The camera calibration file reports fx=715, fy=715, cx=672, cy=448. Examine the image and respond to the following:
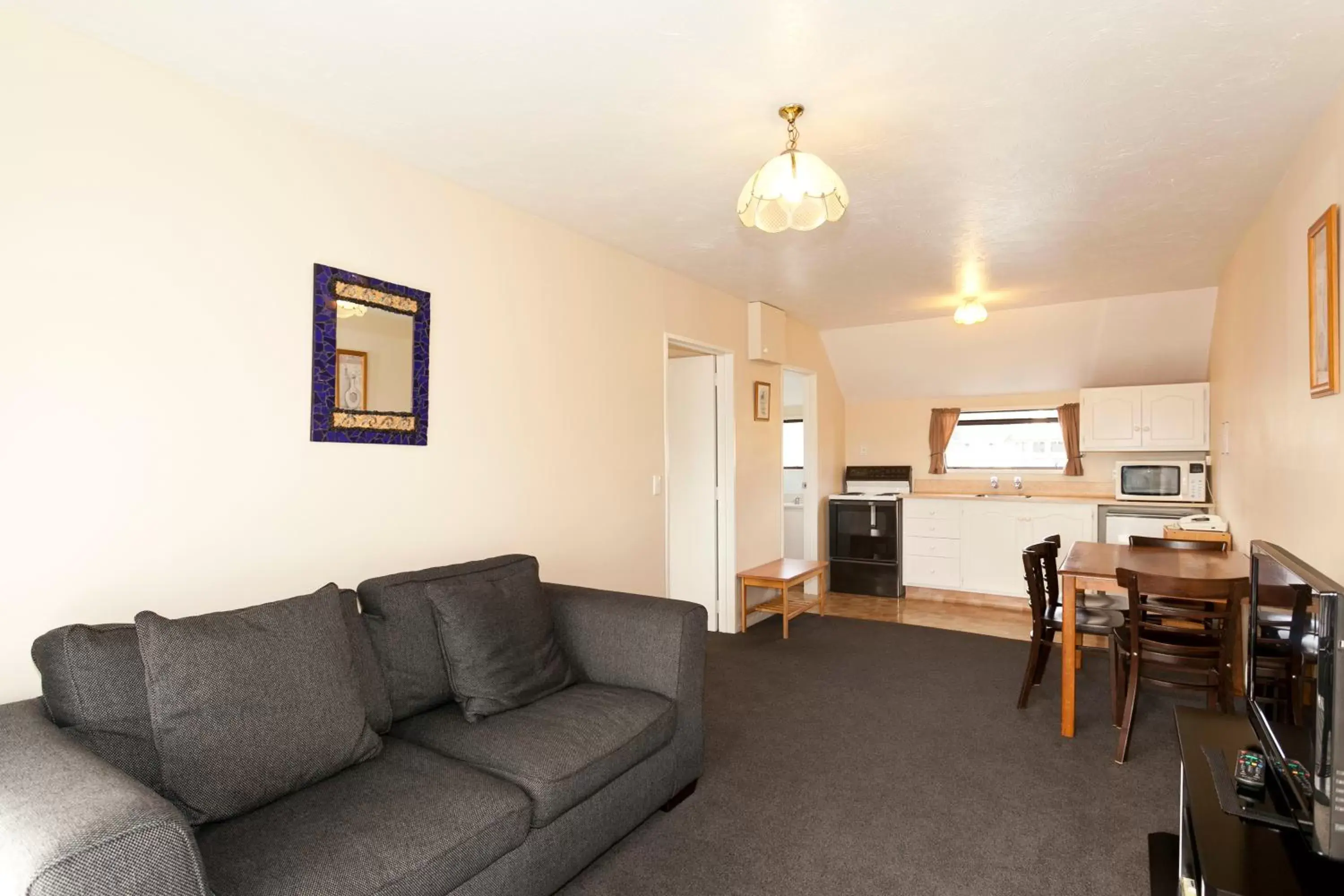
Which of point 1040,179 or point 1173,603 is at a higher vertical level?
point 1040,179

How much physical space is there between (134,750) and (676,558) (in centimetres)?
401

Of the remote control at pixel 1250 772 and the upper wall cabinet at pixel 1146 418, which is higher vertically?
the upper wall cabinet at pixel 1146 418

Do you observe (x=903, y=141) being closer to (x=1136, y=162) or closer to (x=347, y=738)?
(x=1136, y=162)

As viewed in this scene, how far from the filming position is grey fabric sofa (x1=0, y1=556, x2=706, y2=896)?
3.87ft

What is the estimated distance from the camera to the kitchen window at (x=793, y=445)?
Answer: 741 cm

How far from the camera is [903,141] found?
265cm

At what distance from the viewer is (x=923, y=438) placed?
7.05 m

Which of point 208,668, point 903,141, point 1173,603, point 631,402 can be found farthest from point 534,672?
point 1173,603

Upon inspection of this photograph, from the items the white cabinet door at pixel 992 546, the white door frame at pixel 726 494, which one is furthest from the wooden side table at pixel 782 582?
the white cabinet door at pixel 992 546

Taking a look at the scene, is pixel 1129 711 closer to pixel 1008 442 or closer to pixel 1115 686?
pixel 1115 686

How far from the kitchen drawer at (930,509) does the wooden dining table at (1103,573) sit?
277 centimetres

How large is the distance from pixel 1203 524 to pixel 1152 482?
953 millimetres

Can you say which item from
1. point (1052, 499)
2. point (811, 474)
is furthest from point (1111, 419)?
point (811, 474)

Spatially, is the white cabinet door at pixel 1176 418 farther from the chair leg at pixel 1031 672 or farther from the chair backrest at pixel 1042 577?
the chair leg at pixel 1031 672
